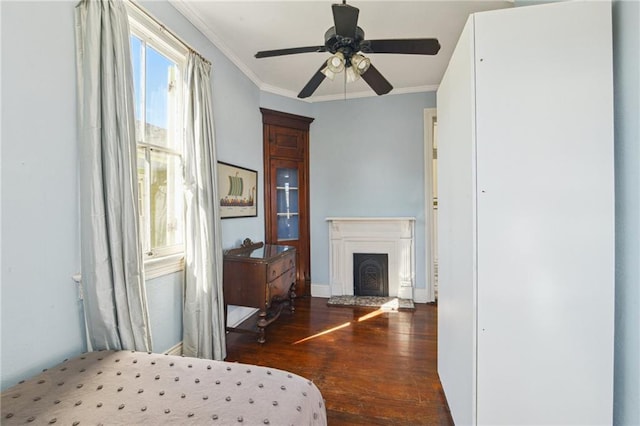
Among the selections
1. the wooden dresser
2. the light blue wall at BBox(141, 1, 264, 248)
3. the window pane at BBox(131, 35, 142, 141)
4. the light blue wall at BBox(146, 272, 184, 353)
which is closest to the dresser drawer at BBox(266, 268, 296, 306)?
the wooden dresser

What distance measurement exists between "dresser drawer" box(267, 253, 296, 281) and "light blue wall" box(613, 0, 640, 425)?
2.26 meters

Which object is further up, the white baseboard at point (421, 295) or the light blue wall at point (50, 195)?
the light blue wall at point (50, 195)

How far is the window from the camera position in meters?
1.87

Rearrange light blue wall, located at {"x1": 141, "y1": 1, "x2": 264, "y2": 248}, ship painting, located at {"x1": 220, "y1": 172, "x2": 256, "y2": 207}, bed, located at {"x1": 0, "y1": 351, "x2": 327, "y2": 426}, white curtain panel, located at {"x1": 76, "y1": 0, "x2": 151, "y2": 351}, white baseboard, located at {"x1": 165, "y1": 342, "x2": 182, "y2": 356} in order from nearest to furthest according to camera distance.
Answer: bed, located at {"x1": 0, "y1": 351, "x2": 327, "y2": 426} < white curtain panel, located at {"x1": 76, "y1": 0, "x2": 151, "y2": 351} < white baseboard, located at {"x1": 165, "y1": 342, "x2": 182, "y2": 356} < light blue wall, located at {"x1": 141, "y1": 1, "x2": 264, "y2": 248} < ship painting, located at {"x1": 220, "y1": 172, "x2": 256, "y2": 207}

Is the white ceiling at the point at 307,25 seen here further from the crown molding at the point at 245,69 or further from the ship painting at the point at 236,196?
the ship painting at the point at 236,196

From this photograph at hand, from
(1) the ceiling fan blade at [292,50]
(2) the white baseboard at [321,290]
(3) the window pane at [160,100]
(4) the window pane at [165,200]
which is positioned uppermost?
(1) the ceiling fan blade at [292,50]

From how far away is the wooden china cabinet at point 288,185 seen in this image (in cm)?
366

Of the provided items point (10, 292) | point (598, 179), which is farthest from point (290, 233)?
point (598, 179)

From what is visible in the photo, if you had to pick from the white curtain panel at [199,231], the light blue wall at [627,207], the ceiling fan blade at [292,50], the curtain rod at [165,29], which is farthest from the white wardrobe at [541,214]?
the curtain rod at [165,29]

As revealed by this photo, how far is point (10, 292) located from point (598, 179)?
249 cm

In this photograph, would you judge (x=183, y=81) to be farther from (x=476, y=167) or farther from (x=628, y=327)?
(x=628, y=327)

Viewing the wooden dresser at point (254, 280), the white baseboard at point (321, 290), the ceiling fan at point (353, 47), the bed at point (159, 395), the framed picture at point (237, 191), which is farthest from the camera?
the white baseboard at point (321, 290)

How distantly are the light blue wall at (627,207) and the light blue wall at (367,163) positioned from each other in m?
2.60

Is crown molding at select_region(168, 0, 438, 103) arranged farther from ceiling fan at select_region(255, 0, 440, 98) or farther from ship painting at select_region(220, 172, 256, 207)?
ship painting at select_region(220, 172, 256, 207)
